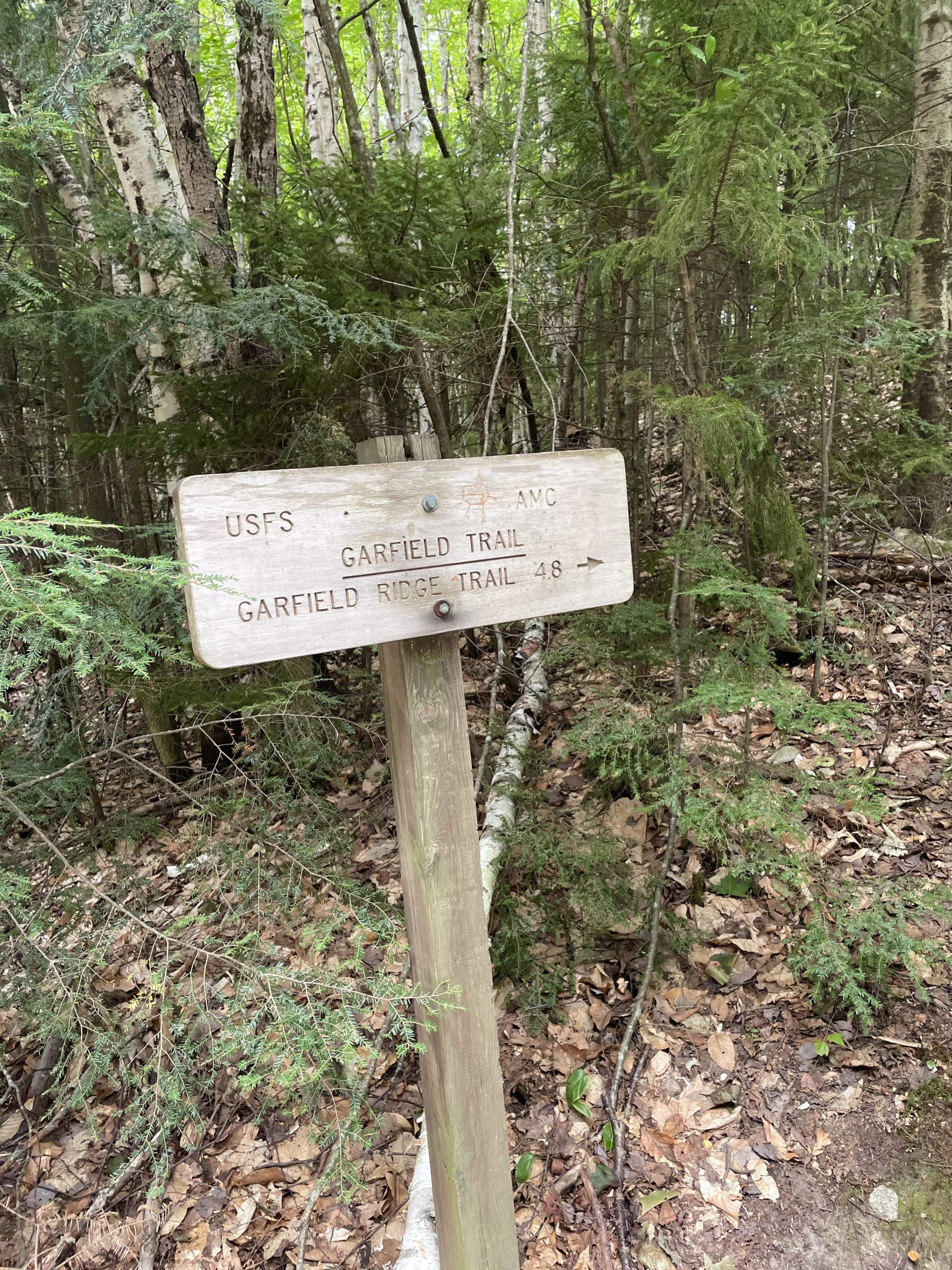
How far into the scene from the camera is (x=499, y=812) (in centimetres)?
354

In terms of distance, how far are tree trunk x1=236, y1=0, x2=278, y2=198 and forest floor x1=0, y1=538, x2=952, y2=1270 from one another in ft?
12.9

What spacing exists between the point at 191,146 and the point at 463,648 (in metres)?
3.73

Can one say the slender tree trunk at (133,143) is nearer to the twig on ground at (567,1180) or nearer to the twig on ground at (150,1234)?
the twig on ground at (150,1234)

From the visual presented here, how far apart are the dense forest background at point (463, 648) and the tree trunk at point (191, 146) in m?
0.03

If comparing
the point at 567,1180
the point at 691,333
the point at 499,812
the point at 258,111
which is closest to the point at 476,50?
the point at 258,111

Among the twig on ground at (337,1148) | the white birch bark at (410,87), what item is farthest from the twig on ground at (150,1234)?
the white birch bark at (410,87)

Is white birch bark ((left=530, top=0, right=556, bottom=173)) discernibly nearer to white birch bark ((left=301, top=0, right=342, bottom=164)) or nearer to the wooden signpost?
white birch bark ((left=301, top=0, right=342, bottom=164))

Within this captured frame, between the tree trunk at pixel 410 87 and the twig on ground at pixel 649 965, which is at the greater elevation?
the tree trunk at pixel 410 87

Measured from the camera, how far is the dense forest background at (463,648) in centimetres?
253

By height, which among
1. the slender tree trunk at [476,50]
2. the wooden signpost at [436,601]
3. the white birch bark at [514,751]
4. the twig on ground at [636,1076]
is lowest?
the twig on ground at [636,1076]

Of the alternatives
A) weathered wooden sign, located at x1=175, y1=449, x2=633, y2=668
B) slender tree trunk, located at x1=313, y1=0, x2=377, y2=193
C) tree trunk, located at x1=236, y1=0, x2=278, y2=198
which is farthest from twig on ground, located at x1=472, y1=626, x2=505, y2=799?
tree trunk, located at x1=236, y1=0, x2=278, y2=198

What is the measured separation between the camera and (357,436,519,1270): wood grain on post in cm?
192

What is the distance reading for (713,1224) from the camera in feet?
8.09

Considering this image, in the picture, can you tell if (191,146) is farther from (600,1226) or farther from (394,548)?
(600,1226)
